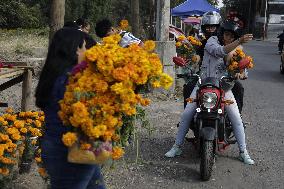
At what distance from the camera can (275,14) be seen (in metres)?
61.2

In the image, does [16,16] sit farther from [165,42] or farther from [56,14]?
[165,42]

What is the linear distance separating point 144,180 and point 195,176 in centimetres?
58

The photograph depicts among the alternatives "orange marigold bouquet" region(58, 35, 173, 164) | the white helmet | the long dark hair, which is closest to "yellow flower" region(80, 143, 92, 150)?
"orange marigold bouquet" region(58, 35, 173, 164)

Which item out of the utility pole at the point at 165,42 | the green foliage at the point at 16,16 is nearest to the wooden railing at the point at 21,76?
the utility pole at the point at 165,42

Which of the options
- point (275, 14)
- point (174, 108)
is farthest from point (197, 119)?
point (275, 14)

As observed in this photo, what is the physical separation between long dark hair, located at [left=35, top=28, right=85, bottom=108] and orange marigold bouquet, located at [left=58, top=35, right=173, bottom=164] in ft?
0.32

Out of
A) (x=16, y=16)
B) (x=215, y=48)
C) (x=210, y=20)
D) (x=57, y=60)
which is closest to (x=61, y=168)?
(x=57, y=60)

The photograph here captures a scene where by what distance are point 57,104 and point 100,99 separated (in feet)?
1.01

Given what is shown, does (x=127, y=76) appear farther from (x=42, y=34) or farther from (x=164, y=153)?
(x=42, y=34)

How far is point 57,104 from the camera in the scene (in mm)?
3500

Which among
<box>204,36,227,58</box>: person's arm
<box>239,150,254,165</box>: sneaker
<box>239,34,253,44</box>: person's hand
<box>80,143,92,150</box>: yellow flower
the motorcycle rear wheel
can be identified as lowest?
<box>239,150,254,165</box>: sneaker

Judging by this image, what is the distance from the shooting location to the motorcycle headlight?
20.1 ft

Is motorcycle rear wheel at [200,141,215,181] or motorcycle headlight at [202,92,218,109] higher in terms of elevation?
motorcycle headlight at [202,92,218,109]

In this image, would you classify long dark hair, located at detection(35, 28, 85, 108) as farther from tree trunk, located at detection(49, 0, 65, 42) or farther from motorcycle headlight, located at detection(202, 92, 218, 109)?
tree trunk, located at detection(49, 0, 65, 42)
